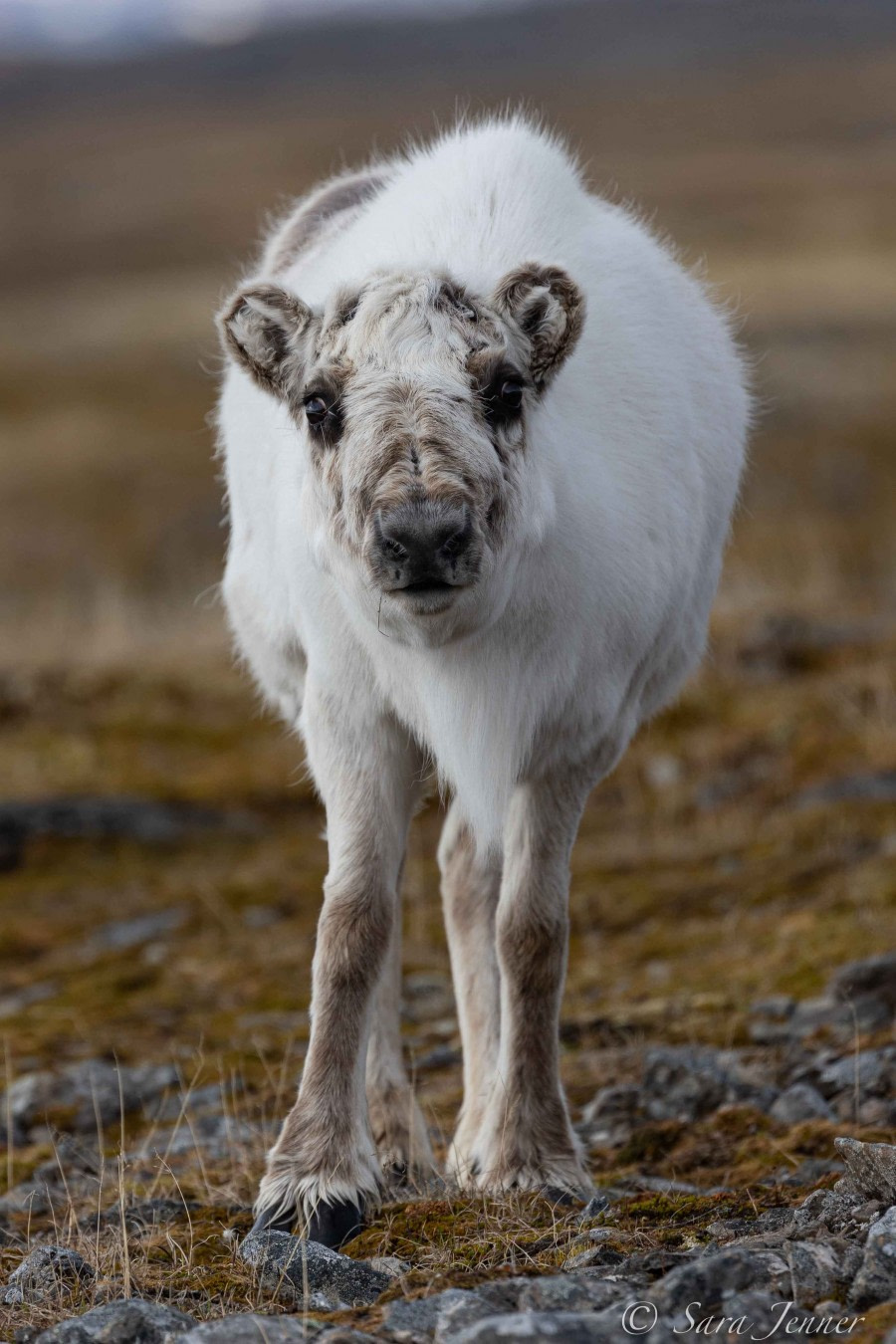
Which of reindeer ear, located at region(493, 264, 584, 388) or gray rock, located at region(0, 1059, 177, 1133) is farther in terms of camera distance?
gray rock, located at region(0, 1059, 177, 1133)

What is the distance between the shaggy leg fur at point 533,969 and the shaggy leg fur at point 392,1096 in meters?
0.30

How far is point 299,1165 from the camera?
560 centimetres

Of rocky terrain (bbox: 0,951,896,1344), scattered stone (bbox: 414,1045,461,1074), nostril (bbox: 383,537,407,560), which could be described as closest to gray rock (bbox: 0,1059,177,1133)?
rocky terrain (bbox: 0,951,896,1344)

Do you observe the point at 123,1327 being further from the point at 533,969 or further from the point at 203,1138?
the point at 203,1138

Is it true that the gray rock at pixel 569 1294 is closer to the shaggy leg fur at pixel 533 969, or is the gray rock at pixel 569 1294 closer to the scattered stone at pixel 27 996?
the shaggy leg fur at pixel 533 969

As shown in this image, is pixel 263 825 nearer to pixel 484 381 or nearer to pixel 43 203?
pixel 484 381

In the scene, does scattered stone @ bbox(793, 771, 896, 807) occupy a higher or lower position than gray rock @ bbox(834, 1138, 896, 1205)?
A: lower

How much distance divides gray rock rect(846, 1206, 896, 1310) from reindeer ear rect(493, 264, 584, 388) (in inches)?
115

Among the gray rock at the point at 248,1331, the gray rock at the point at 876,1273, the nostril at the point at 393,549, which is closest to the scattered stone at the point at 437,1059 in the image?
the nostril at the point at 393,549

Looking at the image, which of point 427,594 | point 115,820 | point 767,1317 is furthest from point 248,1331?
point 115,820

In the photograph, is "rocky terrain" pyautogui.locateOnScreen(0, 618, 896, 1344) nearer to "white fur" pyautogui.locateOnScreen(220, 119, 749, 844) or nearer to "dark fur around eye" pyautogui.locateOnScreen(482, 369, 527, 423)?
"white fur" pyautogui.locateOnScreen(220, 119, 749, 844)

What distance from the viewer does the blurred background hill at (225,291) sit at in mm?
22297

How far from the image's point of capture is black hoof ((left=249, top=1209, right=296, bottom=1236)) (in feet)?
17.8

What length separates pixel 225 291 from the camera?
7.21 meters
